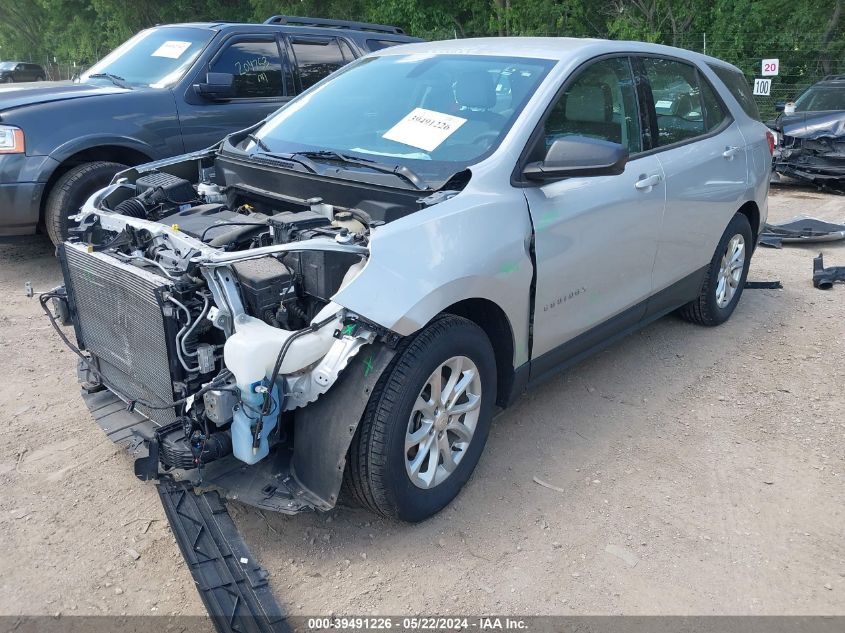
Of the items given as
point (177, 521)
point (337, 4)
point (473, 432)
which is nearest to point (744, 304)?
point (473, 432)

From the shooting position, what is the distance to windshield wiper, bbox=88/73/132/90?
656 centimetres

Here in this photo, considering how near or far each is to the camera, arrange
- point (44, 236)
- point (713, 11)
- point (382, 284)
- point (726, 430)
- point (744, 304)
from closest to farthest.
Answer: point (382, 284) < point (726, 430) < point (744, 304) < point (44, 236) < point (713, 11)

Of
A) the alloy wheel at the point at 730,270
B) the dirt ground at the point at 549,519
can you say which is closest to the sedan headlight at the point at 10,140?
the dirt ground at the point at 549,519

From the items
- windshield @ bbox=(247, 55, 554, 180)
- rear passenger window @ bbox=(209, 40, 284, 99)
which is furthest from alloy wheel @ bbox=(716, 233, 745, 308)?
rear passenger window @ bbox=(209, 40, 284, 99)

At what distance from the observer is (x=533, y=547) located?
300 centimetres

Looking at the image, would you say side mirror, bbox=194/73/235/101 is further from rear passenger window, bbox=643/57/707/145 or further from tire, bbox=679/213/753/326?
tire, bbox=679/213/753/326

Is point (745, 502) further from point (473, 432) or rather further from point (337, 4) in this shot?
point (337, 4)

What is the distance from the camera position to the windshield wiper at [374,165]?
126 inches

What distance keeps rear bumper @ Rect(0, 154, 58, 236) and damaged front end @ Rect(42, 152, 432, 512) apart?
9.71ft

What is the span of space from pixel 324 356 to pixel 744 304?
433 cm

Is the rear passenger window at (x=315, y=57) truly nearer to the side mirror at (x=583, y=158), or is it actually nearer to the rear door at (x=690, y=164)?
the rear door at (x=690, y=164)

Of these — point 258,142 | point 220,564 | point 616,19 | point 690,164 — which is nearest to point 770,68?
point 616,19

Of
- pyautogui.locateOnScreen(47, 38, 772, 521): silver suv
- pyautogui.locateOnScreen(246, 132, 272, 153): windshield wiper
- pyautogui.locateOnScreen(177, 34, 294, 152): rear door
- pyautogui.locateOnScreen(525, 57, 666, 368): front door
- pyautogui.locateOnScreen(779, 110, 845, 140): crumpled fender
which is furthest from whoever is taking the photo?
pyautogui.locateOnScreen(779, 110, 845, 140): crumpled fender

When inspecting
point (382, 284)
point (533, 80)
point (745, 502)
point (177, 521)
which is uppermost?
point (533, 80)
